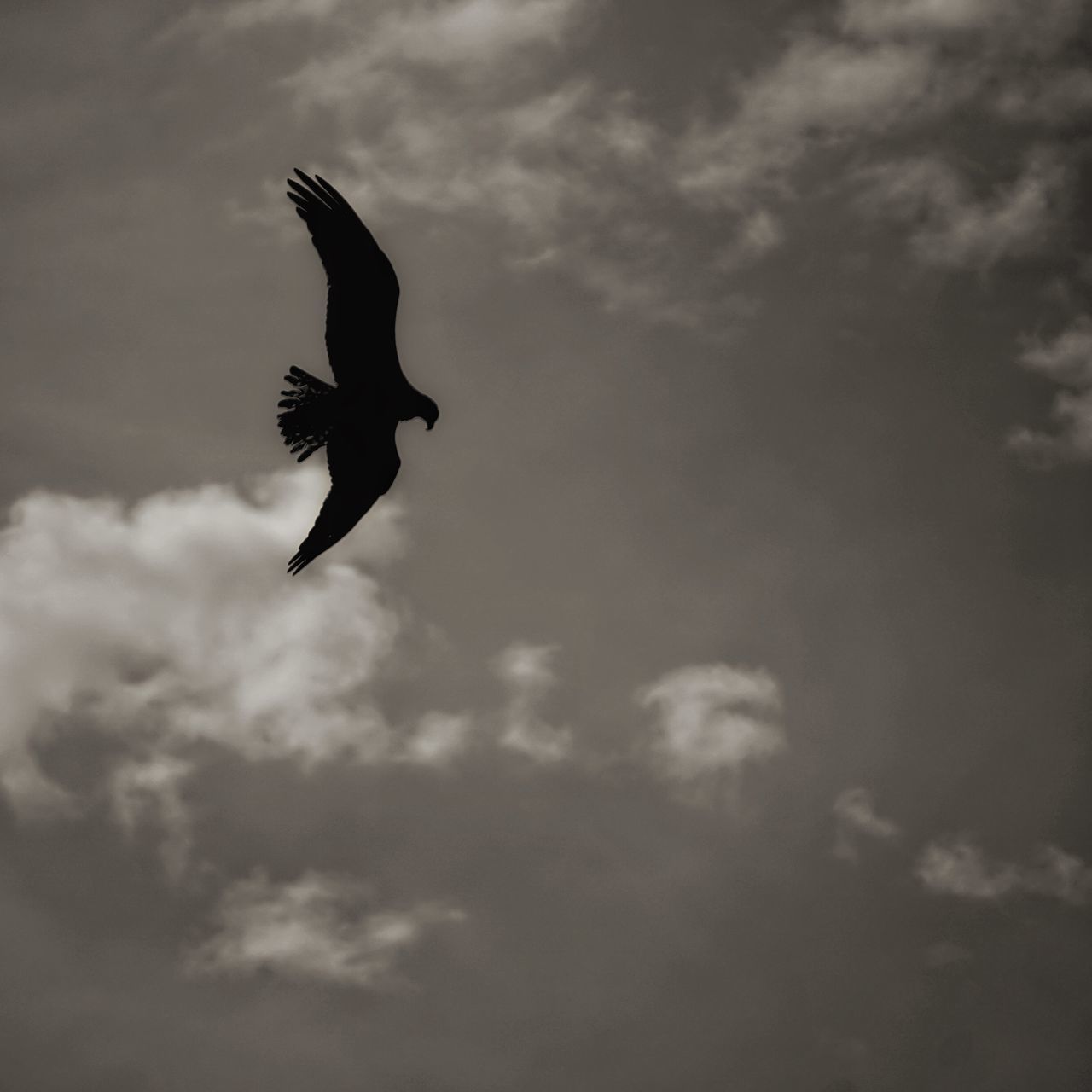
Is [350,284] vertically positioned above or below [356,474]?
above

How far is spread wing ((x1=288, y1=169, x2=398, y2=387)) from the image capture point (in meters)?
16.2

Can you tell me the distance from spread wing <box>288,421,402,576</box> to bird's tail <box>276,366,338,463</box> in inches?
6.5

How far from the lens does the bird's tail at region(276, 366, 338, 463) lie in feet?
55.4

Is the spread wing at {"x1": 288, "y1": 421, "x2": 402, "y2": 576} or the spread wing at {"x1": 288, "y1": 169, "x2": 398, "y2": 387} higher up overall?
the spread wing at {"x1": 288, "y1": 169, "x2": 398, "y2": 387}

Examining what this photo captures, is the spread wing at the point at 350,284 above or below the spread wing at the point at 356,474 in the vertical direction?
above

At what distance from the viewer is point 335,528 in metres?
16.6

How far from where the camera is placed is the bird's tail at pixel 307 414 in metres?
16.9

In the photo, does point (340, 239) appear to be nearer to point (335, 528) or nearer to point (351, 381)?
point (351, 381)

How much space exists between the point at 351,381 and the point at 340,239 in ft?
4.86

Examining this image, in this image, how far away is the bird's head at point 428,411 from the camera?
17.3 meters

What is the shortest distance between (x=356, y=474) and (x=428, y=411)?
1085 millimetres

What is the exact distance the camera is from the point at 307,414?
16.9 metres

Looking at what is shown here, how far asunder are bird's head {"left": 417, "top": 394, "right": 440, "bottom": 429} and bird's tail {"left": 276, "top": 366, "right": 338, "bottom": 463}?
0.97 metres

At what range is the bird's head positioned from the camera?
1734 centimetres
